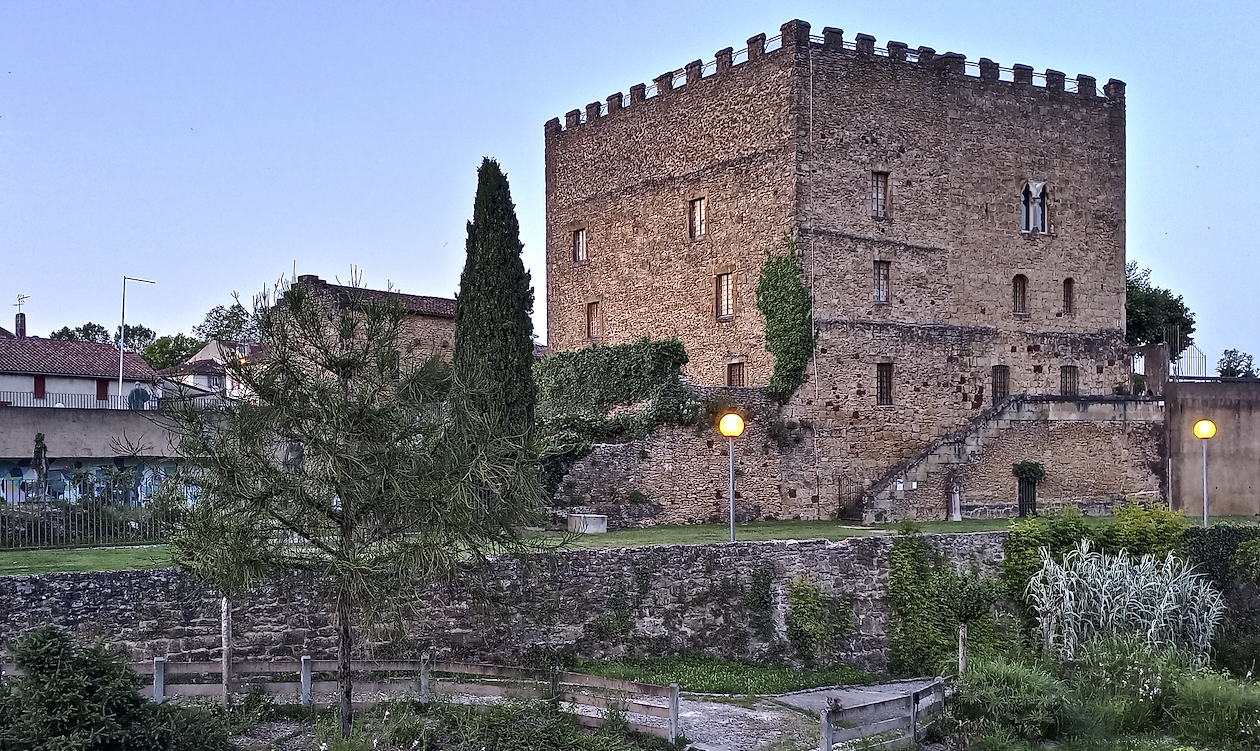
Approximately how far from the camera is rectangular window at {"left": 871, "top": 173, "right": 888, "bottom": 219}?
103ft

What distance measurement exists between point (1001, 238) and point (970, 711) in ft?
64.8

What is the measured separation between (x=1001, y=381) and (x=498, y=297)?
1574cm

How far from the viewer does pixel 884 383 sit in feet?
103

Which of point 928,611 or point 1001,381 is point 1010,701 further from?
point 1001,381

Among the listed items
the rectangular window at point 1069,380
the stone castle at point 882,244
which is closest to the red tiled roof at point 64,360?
the stone castle at point 882,244

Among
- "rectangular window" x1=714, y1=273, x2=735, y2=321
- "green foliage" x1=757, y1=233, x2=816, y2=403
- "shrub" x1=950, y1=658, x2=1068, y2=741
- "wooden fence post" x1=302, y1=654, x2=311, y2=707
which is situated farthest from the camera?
"rectangular window" x1=714, y1=273, x2=735, y2=321

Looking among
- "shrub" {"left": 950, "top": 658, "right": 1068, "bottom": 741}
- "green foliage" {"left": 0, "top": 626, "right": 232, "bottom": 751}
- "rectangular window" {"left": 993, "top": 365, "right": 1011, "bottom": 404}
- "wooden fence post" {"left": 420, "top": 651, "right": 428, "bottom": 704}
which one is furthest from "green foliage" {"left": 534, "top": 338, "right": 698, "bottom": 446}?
"green foliage" {"left": 0, "top": 626, "right": 232, "bottom": 751}

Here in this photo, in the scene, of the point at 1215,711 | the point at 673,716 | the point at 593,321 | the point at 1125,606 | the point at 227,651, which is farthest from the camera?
the point at 593,321

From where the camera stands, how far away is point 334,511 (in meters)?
13.6

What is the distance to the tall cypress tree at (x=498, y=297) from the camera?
81.9 ft

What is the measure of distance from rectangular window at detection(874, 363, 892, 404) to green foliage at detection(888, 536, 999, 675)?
31.9 feet

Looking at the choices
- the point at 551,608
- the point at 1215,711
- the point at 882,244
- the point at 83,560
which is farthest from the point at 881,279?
the point at 83,560

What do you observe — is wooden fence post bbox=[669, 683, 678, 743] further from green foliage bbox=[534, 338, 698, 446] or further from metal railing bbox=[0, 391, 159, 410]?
metal railing bbox=[0, 391, 159, 410]

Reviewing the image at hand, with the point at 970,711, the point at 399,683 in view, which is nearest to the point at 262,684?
the point at 399,683
